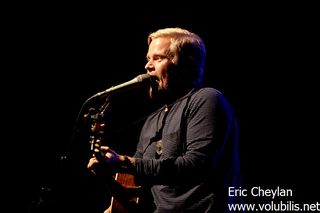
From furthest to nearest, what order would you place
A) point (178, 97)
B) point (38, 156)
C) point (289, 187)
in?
point (38, 156)
point (289, 187)
point (178, 97)

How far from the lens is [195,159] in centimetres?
201

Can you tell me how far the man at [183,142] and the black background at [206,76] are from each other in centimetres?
87

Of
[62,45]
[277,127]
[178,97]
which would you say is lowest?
[277,127]

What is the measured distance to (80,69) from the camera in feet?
13.3

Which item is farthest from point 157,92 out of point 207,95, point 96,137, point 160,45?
point 96,137

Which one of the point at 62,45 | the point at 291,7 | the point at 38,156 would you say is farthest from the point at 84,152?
the point at 291,7

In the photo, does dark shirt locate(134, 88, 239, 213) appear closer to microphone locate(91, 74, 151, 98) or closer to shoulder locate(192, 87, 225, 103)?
shoulder locate(192, 87, 225, 103)

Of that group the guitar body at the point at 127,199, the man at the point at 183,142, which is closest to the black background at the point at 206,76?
the guitar body at the point at 127,199

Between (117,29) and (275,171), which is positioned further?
(117,29)

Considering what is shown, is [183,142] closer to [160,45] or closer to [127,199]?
[127,199]

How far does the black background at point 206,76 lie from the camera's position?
121 inches

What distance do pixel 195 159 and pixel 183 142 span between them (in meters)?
0.23

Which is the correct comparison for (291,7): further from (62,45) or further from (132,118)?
(62,45)

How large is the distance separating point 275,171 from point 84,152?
1.74 meters
